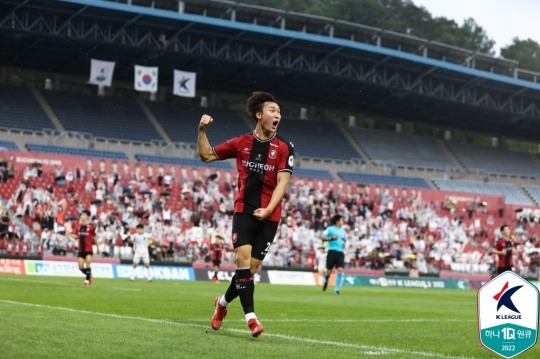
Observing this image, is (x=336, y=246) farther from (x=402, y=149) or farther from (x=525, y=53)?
(x=525, y=53)

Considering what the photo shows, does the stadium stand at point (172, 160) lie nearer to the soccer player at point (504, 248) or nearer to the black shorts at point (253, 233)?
the soccer player at point (504, 248)

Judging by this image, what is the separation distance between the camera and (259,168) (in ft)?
37.8

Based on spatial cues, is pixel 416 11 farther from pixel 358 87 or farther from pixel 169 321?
pixel 169 321

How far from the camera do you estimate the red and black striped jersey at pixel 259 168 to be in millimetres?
11500

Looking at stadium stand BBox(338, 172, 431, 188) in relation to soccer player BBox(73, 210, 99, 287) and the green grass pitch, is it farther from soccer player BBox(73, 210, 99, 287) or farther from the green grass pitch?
the green grass pitch

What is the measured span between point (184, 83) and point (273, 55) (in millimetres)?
5826

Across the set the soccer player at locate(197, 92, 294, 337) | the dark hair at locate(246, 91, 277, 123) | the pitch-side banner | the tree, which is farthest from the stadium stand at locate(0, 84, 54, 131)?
the tree

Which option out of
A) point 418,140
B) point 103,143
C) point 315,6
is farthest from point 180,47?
point 315,6

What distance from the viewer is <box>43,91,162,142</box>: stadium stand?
58.5 m

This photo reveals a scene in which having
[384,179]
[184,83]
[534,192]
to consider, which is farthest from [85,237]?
[534,192]

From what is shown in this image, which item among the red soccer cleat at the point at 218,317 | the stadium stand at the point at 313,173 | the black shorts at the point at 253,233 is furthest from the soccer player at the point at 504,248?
the stadium stand at the point at 313,173

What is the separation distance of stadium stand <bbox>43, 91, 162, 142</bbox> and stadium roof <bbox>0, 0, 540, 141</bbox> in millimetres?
2075

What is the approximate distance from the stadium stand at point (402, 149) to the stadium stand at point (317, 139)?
5.61 feet

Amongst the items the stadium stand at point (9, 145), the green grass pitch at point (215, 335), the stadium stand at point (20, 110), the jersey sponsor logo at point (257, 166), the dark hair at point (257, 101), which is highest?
the stadium stand at point (20, 110)
